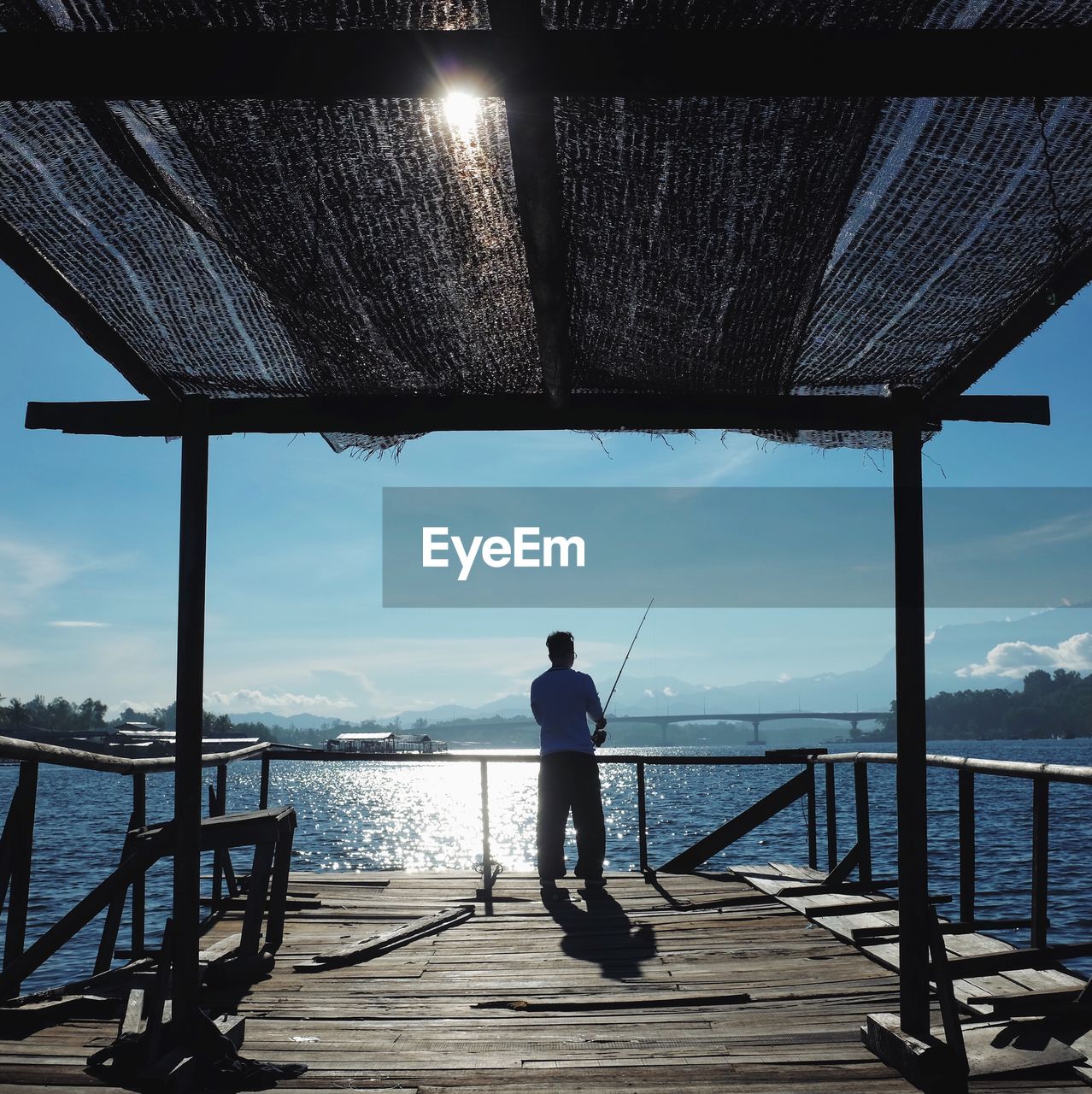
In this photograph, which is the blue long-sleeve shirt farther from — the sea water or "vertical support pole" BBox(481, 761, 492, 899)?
the sea water

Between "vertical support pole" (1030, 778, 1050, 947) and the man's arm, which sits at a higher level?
the man's arm

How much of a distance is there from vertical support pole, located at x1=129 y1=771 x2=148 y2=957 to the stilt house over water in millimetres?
A: 1027

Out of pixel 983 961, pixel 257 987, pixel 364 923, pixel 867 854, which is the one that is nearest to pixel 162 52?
pixel 257 987

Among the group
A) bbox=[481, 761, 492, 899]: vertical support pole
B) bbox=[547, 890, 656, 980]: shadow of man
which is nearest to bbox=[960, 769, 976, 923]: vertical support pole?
bbox=[547, 890, 656, 980]: shadow of man

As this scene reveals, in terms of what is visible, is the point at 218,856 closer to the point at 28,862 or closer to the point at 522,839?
the point at 28,862

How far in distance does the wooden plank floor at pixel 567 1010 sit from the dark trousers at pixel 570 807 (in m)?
0.75

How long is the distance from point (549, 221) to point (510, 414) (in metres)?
1.43

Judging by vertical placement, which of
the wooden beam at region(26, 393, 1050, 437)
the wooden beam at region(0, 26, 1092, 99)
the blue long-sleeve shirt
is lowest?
the blue long-sleeve shirt

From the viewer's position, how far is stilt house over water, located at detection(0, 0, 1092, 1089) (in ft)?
6.14

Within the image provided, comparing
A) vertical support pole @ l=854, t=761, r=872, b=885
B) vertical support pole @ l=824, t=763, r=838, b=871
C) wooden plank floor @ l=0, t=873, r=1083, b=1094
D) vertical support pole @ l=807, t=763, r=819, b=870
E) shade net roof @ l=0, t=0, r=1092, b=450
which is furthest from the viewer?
vertical support pole @ l=807, t=763, r=819, b=870

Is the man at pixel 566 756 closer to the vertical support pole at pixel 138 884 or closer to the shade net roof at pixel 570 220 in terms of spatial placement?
the vertical support pole at pixel 138 884

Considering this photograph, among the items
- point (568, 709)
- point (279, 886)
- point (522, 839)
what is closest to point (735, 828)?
point (568, 709)

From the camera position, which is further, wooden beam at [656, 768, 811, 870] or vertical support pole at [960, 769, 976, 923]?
wooden beam at [656, 768, 811, 870]

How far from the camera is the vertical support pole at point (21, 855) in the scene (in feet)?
13.2
